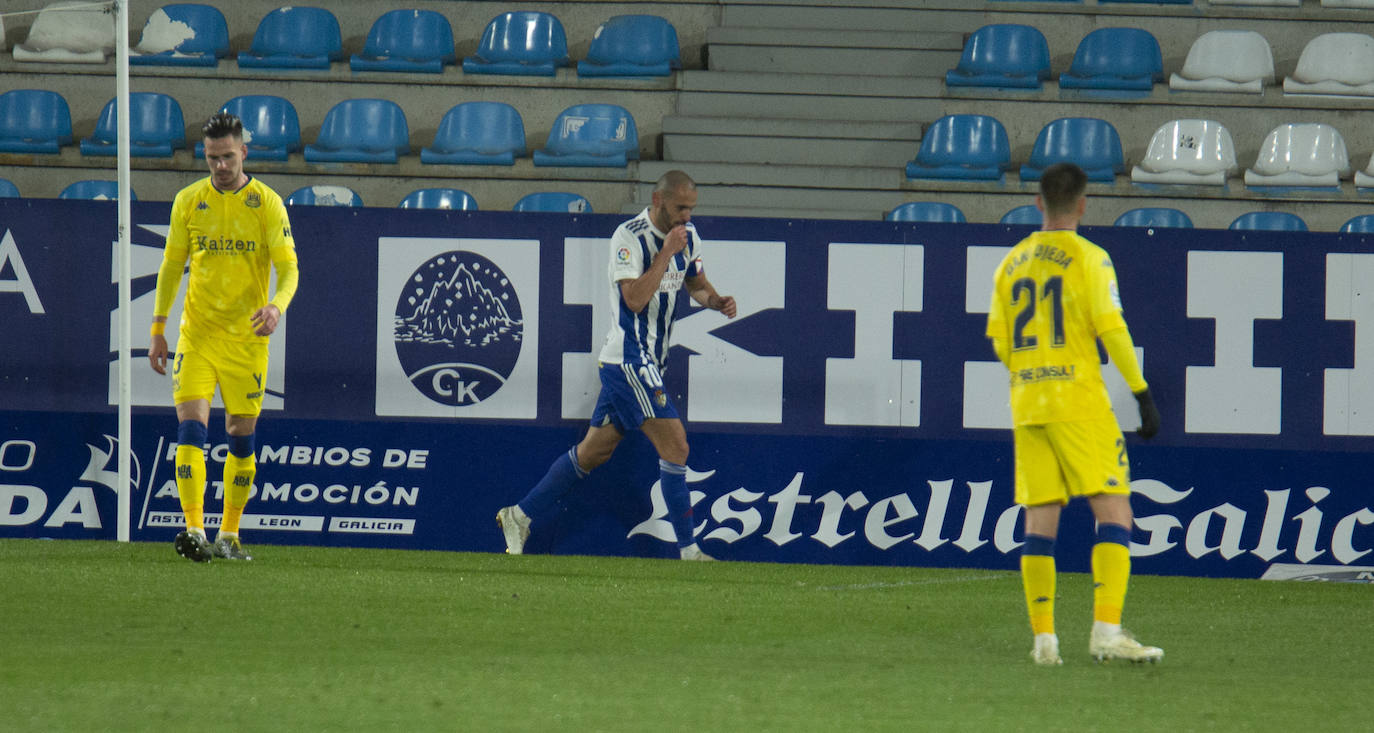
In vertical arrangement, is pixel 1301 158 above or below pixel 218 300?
above

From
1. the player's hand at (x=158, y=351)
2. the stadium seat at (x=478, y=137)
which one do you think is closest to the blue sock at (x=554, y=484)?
the player's hand at (x=158, y=351)

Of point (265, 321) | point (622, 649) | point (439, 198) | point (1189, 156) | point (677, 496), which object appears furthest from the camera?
point (1189, 156)

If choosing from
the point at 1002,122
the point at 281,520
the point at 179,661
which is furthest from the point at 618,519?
the point at 1002,122

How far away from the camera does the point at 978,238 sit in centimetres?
841

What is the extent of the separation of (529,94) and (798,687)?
→ 8.38 meters

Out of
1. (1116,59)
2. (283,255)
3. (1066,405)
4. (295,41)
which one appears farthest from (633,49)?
(1066,405)

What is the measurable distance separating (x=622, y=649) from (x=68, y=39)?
9.36 m

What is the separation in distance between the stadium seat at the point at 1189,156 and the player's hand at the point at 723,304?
15.1 ft

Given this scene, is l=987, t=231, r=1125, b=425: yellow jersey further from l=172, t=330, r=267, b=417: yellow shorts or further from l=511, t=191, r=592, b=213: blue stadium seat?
l=511, t=191, r=592, b=213: blue stadium seat

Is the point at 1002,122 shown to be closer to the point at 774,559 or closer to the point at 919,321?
the point at 919,321

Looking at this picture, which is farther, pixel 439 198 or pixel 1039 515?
pixel 439 198

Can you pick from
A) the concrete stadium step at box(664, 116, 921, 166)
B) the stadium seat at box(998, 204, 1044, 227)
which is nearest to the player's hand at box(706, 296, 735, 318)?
the stadium seat at box(998, 204, 1044, 227)

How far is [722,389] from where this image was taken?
8.45m

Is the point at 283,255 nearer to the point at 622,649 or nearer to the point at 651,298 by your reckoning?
the point at 651,298
